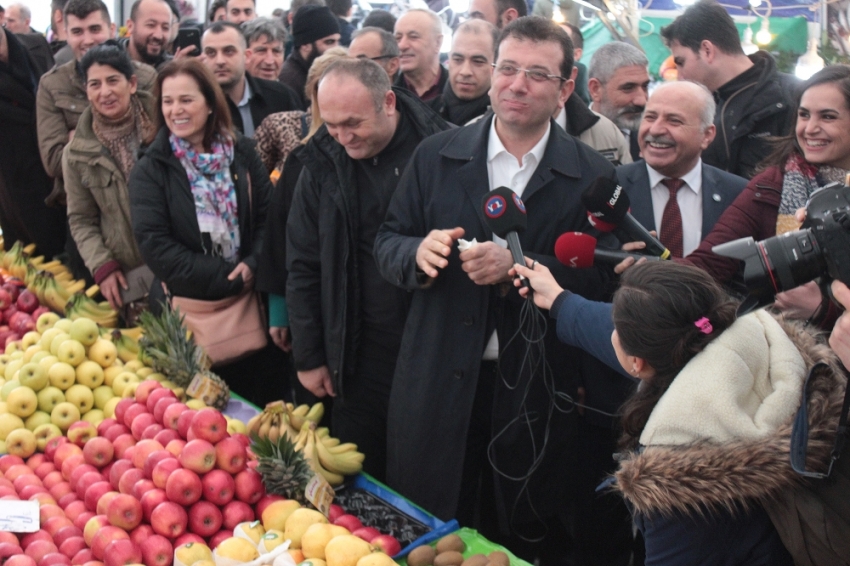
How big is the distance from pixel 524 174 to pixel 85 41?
359cm

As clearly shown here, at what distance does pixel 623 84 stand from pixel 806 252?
2.51 m

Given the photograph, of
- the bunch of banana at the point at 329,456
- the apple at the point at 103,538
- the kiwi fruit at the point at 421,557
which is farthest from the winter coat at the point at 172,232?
the kiwi fruit at the point at 421,557

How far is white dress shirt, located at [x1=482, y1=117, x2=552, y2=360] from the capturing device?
288 centimetres

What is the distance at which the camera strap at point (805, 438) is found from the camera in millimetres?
1657

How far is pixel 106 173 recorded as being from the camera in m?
4.29

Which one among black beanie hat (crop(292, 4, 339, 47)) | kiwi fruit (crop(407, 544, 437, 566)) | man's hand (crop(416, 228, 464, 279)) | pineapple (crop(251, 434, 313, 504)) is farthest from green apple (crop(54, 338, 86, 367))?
black beanie hat (crop(292, 4, 339, 47))

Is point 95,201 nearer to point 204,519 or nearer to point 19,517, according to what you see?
point 19,517

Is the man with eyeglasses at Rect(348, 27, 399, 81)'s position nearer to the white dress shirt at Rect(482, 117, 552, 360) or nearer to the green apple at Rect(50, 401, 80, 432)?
the white dress shirt at Rect(482, 117, 552, 360)

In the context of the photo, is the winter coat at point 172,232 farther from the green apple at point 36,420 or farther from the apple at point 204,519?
the apple at point 204,519

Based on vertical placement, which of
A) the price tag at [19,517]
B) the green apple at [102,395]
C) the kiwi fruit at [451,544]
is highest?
the kiwi fruit at [451,544]

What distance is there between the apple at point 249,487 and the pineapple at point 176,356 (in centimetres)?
78

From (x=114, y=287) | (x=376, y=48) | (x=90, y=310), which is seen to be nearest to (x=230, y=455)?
(x=90, y=310)

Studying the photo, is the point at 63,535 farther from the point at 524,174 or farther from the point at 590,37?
the point at 590,37

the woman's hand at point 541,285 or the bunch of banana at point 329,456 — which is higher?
the woman's hand at point 541,285
